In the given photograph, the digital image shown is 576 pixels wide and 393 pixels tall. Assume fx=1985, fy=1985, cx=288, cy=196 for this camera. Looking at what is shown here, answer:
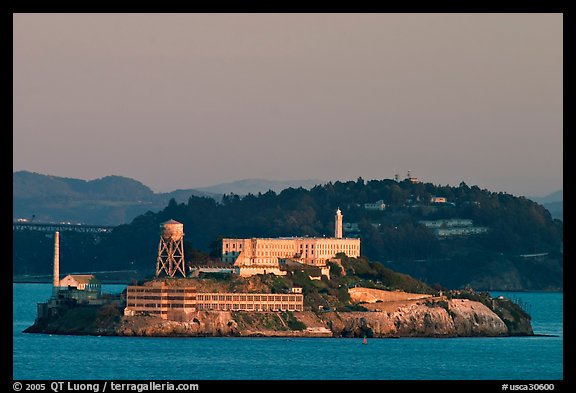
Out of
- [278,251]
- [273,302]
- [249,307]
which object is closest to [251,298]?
[249,307]

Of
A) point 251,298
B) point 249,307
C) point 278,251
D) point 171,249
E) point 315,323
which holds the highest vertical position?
point 278,251

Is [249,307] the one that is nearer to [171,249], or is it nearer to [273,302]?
[273,302]

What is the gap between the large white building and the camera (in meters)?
128

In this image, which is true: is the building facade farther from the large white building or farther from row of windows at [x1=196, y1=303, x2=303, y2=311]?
the large white building

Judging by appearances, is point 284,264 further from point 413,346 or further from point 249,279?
point 413,346

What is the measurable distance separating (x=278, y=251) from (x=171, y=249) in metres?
9.39

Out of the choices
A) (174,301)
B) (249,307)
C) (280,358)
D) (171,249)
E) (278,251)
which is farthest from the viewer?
(278,251)

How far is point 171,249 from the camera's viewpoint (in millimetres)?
125062

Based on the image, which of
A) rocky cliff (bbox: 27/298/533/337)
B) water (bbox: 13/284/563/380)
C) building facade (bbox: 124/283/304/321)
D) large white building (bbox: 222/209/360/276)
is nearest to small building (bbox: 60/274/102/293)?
water (bbox: 13/284/563/380)

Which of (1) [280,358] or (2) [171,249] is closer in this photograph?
(1) [280,358]

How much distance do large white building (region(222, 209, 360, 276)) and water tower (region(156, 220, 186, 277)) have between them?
359 cm
